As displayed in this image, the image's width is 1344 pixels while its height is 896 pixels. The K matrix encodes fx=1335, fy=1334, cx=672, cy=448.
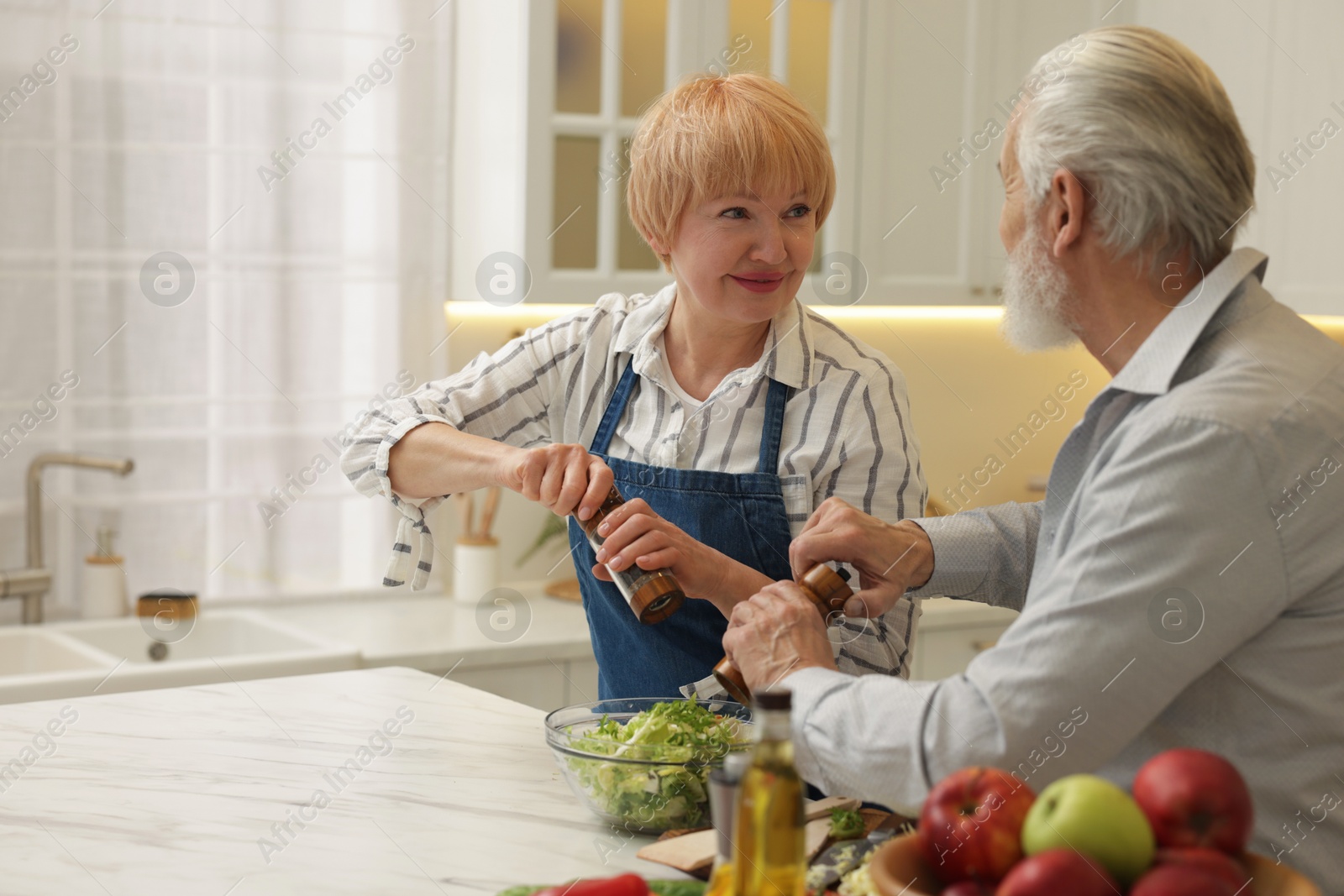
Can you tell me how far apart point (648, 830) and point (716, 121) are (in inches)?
34.3

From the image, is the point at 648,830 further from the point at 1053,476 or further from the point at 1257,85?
the point at 1257,85

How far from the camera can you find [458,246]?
3027mm

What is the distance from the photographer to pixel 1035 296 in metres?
1.23

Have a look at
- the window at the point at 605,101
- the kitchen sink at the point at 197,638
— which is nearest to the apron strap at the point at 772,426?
the window at the point at 605,101

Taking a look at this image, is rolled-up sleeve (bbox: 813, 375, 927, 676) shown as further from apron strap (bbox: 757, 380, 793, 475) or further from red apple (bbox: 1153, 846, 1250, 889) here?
red apple (bbox: 1153, 846, 1250, 889)

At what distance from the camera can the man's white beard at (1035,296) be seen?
3.93 ft

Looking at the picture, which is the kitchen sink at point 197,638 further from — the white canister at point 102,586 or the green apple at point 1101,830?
the green apple at point 1101,830

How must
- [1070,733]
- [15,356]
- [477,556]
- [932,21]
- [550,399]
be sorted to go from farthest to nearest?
[932,21] < [477,556] < [15,356] < [550,399] < [1070,733]

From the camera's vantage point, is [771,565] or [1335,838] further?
[771,565]

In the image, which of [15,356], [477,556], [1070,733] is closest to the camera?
[1070,733]

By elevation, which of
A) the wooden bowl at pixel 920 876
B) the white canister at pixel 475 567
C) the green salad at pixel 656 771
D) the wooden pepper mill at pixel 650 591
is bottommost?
the white canister at pixel 475 567

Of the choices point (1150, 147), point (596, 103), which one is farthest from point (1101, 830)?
point (596, 103)

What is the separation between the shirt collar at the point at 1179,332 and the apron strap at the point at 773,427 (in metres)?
0.63

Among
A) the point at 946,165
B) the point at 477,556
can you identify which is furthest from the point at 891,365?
the point at 946,165
